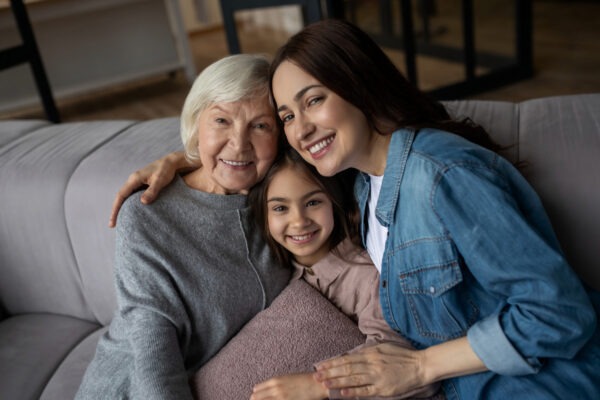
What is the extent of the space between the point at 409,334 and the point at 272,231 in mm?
395

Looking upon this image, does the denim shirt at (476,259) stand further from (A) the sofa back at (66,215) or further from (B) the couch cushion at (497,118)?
(A) the sofa back at (66,215)

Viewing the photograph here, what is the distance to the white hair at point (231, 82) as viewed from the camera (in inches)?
51.0

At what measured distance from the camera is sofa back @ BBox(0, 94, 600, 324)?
139 cm

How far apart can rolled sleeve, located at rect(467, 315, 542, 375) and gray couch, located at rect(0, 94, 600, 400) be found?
46 centimetres

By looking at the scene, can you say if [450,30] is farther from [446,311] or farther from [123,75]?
[446,311]

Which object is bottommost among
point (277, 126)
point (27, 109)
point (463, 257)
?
point (27, 109)

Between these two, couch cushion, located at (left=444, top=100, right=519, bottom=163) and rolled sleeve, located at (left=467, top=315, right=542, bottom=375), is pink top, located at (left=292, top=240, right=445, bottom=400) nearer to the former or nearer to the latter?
rolled sleeve, located at (left=467, top=315, right=542, bottom=375)

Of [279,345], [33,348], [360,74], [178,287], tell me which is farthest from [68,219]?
[360,74]

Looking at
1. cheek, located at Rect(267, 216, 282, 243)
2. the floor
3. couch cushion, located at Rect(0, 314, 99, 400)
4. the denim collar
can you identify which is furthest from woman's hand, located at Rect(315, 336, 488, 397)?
the floor

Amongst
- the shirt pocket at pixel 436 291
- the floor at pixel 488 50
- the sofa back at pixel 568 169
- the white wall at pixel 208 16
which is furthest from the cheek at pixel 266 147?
the white wall at pixel 208 16

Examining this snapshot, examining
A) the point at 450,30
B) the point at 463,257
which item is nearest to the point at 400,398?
the point at 463,257

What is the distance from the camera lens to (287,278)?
1474mm

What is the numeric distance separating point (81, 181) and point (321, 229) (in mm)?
736

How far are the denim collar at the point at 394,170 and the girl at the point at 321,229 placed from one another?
0.79ft
